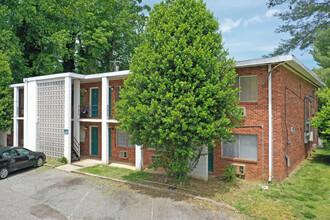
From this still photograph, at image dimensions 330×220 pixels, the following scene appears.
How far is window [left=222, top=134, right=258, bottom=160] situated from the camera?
33.0ft

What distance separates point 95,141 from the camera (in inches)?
609

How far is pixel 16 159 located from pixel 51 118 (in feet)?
11.5

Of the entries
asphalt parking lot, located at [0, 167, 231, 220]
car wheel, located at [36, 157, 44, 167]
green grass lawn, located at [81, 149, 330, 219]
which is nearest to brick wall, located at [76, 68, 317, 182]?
green grass lawn, located at [81, 149, 330, 219]

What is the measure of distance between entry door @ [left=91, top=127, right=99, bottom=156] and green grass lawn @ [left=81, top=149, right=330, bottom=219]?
3387 millimetres

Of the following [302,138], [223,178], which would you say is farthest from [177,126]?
[302,138]

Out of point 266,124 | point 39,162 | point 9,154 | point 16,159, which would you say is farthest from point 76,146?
point 266,124

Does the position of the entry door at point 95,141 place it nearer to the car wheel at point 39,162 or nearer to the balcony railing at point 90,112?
the balcony railing at point 90,112

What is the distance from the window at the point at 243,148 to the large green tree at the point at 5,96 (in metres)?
17.1

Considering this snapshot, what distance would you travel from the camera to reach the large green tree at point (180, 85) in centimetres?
748

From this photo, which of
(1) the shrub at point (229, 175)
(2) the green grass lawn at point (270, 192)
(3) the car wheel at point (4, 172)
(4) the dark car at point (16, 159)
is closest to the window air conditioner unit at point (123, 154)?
(2) the green grass lawn at point (270, 192)

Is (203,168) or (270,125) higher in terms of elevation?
(270,125)

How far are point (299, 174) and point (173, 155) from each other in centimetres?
733

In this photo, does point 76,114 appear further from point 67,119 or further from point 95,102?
point 95,102

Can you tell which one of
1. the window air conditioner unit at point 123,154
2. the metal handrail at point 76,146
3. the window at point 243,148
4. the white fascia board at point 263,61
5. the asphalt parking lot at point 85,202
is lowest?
the asphalt parking lot at point 85,202
